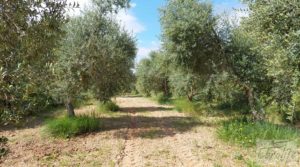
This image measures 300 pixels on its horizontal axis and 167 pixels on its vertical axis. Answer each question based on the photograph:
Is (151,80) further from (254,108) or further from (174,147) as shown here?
(174,147)

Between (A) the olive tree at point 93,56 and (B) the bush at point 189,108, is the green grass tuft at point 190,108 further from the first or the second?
(A) the olive tree at point 93,56

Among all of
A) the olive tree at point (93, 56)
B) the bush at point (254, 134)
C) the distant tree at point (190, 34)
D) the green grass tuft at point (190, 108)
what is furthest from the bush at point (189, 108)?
the bush at point (254, 134)

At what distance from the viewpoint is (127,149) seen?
459 inches

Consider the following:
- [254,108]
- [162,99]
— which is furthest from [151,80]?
[254,108]

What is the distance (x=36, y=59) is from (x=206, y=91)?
18.8 m

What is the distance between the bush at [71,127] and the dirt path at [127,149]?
444 millimetres

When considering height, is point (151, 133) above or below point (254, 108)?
below

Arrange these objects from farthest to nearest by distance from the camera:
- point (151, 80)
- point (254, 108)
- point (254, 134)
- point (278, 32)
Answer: point (151, 80), point (254, 108), point (254, 134), point (278, 32)

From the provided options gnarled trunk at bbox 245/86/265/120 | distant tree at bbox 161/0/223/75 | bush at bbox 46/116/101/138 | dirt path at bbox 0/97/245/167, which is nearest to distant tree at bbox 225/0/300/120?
dirt path at bbox 0/97/245/167

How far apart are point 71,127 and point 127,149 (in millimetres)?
3569

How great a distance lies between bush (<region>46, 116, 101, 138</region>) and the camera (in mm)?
13969

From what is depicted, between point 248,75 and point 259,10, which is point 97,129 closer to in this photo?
point 248,75

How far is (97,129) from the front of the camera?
15422mm

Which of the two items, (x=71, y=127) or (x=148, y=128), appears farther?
(x=148, y=128)
